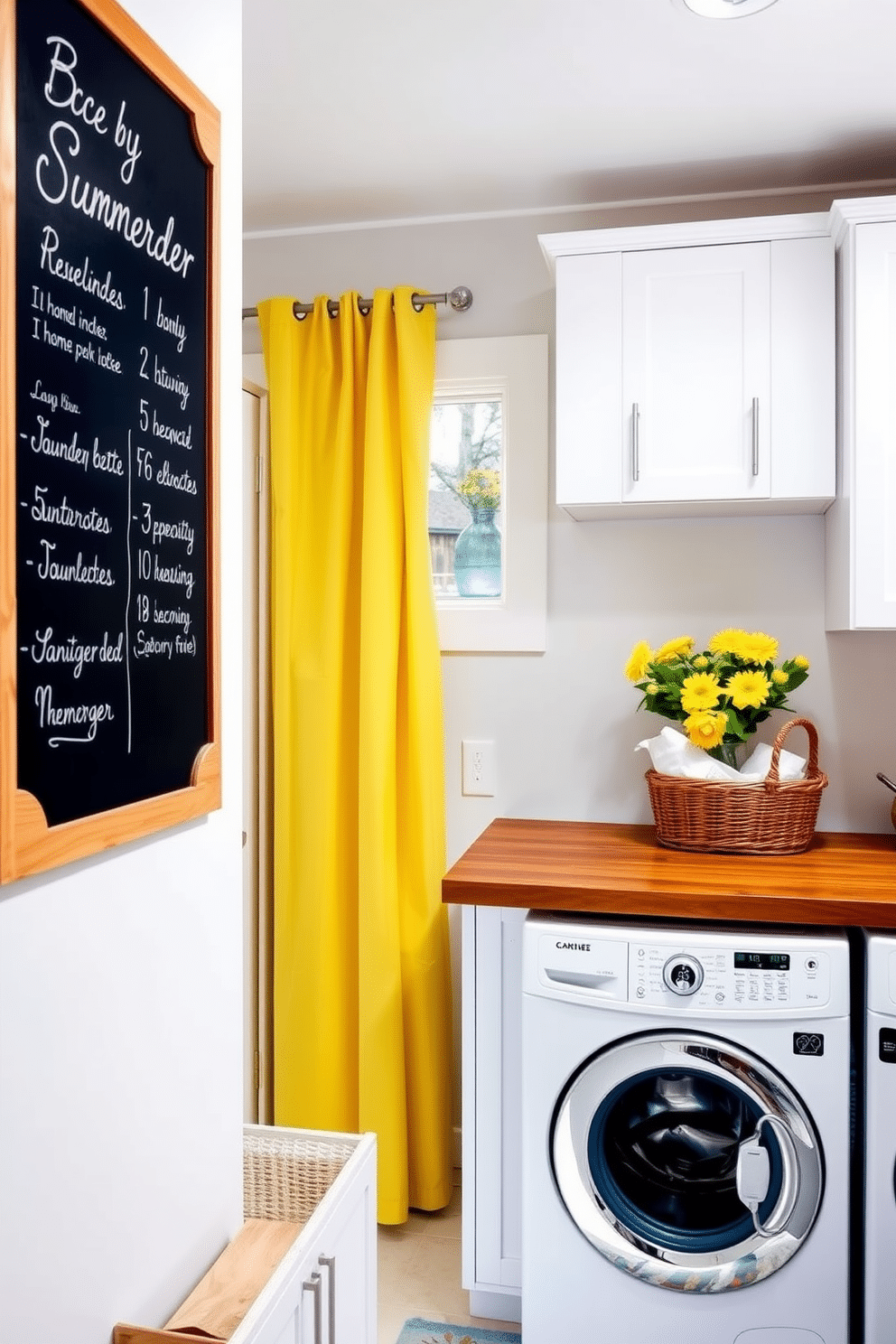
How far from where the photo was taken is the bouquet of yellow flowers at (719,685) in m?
2.23

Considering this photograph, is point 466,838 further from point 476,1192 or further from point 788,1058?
point 788,1058

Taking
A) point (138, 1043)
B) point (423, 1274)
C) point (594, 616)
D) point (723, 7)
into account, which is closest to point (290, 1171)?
point (138, 1043)

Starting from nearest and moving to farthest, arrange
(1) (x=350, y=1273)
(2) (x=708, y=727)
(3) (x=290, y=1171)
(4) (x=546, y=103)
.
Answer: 1. (1) (x=350, y=1273)
2. (3) (x=290, y=1171)
3. (4) (x=546, y=103)
4. (2) (x=708, y=727)

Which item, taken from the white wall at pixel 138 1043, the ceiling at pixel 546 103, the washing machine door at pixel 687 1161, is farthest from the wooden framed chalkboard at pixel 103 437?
the washing machine door at pixel 687 1161

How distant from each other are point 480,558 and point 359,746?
606 millimetres

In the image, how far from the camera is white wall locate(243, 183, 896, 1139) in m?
2.50

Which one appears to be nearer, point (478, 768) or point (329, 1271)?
point (329, 1271)

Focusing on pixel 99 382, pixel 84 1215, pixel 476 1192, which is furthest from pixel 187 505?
pixel 476 1192

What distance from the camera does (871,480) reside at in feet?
7.02

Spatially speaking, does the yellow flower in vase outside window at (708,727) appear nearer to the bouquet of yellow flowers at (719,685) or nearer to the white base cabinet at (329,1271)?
the bouquet of yellow flowers at (719,685)

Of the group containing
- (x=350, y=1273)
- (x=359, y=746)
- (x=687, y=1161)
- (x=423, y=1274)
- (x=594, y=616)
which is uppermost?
(x=594, y=616)

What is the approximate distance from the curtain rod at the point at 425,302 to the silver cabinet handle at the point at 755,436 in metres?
0.83

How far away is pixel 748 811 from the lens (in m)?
2.18

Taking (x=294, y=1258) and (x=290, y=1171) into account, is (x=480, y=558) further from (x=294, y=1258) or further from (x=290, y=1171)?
(x=294, y=1258)
